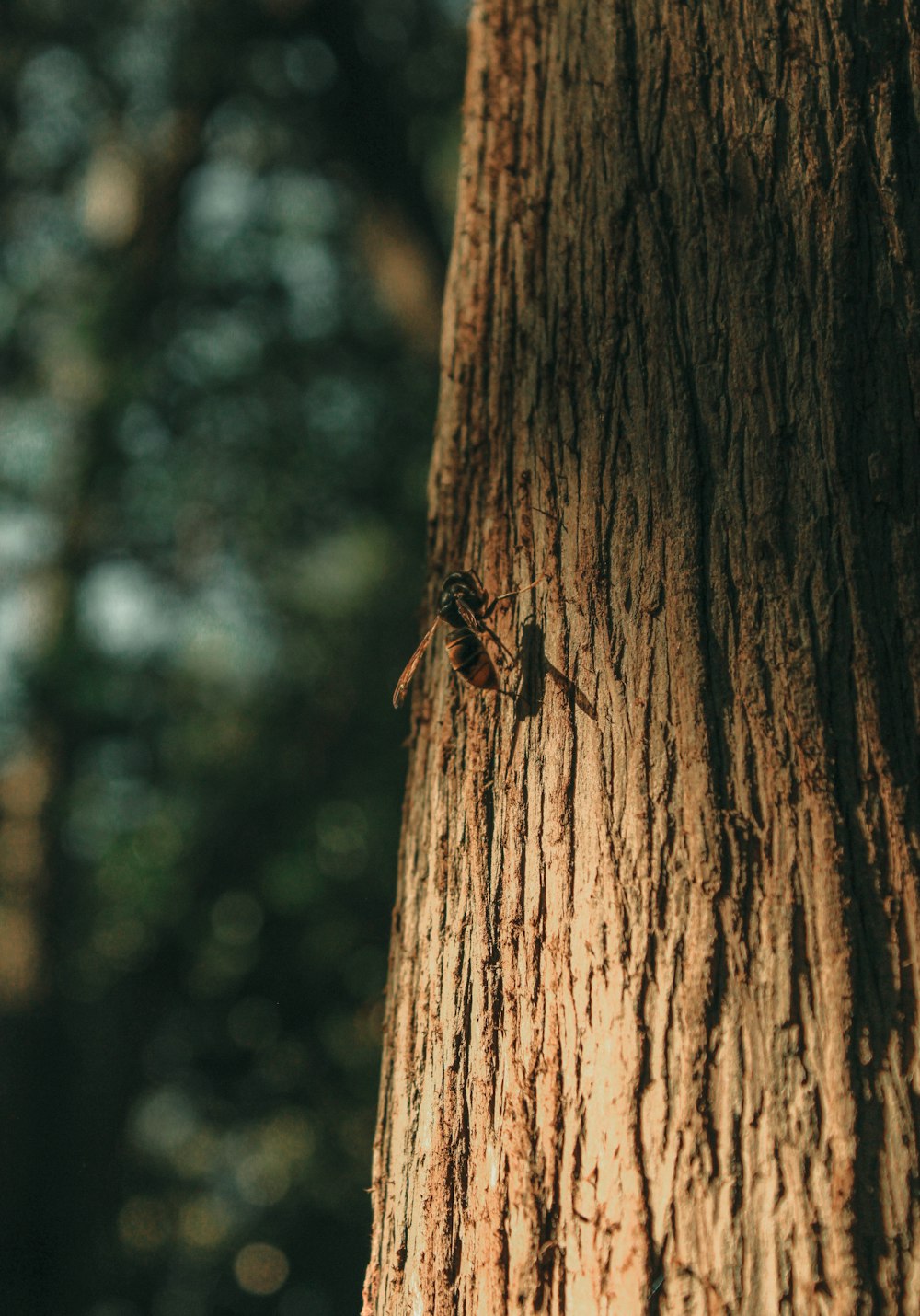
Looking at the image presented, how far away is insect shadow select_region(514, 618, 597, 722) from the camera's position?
5.68 feet

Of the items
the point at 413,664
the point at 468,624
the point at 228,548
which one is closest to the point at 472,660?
the point at 468,624

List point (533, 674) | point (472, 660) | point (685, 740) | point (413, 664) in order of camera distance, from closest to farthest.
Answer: point (685, 740)
point (533, 674)
point (472, 660)
point (413, 664)

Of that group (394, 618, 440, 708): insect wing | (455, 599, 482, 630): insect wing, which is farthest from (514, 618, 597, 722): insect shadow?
(394, 618, 440, 708): insect wing

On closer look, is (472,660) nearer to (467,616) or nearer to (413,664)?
(467,616)

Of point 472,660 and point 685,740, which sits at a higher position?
point 472,660

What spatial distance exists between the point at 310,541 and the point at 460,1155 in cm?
957

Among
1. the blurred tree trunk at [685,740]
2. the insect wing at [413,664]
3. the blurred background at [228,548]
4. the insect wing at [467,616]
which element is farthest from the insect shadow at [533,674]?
the blurred background at [228,548]

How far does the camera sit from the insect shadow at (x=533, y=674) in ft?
5.68

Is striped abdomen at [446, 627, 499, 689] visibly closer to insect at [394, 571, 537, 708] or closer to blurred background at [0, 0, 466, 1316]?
insect at [394, 571, 537, 708]

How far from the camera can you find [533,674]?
69.3 inches

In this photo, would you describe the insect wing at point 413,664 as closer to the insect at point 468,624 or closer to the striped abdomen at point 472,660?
the insect at point 468,624

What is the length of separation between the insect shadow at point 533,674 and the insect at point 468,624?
0.18ft

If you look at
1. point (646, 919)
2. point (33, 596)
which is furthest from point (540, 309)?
point (33, 596)

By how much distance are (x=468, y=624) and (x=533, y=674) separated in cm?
20
